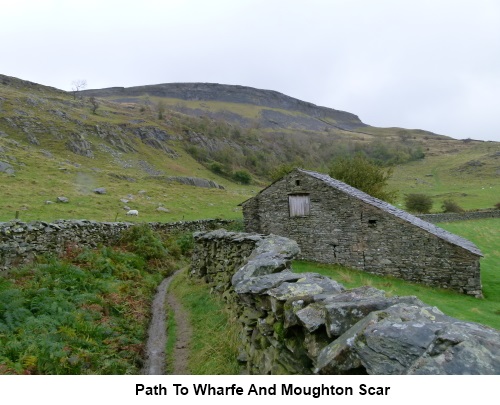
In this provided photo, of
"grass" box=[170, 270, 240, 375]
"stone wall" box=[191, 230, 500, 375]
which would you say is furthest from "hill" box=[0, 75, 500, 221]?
"stone wall" box=[191, 230, 500, 375]

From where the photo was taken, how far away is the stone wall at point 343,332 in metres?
2.86

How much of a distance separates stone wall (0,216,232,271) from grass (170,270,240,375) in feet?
20.9

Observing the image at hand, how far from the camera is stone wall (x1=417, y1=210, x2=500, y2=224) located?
4394 centimetres

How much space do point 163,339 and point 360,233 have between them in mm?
12633

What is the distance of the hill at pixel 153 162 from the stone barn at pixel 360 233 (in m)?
12.4

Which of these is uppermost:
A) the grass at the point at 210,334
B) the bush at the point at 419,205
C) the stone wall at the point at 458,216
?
the bush at the point at 419,205

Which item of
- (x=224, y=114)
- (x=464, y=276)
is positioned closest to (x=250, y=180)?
(x=464, y=276)

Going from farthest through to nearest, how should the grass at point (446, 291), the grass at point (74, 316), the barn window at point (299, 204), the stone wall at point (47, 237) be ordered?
the barn window at point (299, 204)
the stone wall at point (47, 237)
the grass at point (446, 291)
the grass at point (74, 316)

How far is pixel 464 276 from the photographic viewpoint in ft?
53.3

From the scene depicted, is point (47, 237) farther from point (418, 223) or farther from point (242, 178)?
point (242, 178)

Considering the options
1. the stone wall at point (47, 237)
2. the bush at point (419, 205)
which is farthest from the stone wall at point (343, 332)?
the bush at point (419, 205)

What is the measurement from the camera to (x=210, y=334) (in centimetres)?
898

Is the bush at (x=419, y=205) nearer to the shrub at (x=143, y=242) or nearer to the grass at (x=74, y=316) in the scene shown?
the shrub at (x=143, y=242)
